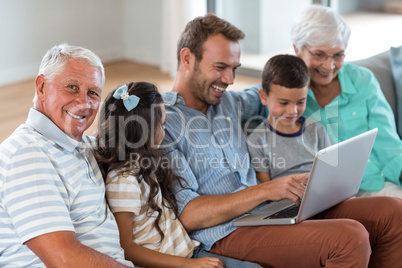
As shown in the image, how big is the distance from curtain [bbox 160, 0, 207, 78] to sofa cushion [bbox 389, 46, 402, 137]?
2.54m

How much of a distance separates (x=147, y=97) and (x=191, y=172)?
0.32 meters

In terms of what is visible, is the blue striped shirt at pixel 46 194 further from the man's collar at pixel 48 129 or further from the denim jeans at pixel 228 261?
the denim jeans at pixel 228 261

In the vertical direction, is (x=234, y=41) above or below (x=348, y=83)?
above

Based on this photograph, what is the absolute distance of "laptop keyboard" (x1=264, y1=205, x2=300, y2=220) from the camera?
1876 millimetres

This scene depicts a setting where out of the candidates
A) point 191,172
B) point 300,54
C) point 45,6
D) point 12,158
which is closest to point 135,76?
point 45,6

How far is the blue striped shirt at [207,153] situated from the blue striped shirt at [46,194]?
341 mm

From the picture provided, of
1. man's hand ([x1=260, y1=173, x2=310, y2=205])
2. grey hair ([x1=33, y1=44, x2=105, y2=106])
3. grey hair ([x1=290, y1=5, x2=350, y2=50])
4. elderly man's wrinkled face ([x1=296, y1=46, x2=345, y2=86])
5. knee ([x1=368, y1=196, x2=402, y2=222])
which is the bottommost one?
knee ([x1=368, y1=196, x2=402, y2=222])

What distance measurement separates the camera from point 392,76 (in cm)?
277

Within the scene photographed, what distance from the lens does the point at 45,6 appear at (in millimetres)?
5125

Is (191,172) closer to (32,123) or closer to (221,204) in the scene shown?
(221,204)

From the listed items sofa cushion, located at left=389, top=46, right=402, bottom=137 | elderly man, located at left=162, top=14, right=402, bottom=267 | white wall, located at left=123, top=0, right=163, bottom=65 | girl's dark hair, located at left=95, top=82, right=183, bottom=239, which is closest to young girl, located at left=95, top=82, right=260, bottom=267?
girl's dark hair, located at left=95, top=82, right=183, bottom=239

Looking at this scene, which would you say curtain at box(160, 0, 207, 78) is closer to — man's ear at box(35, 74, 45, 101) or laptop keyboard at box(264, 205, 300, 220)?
laptop keyboard at box(264, 205, 300, 220)

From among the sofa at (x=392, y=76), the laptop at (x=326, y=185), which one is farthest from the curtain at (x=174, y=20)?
the laptop at (x=326, y=185)

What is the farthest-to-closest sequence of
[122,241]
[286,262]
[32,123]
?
[286,262] < [122,241] < [32,123]
